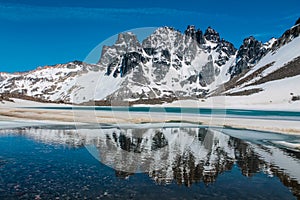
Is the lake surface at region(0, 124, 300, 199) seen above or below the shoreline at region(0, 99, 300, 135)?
below

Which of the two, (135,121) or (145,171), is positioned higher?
(135,121)

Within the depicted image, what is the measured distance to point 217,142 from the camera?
42.2 meters

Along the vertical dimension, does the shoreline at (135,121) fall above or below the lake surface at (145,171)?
above

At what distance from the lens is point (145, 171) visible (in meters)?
24.5

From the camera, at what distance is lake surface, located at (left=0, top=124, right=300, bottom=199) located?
63.8 ft

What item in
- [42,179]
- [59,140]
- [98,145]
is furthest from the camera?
[59,140]

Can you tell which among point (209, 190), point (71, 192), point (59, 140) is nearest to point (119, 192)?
point (71, 192)

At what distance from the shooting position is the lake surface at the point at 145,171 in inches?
766

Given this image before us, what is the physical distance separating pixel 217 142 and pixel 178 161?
1550 cm

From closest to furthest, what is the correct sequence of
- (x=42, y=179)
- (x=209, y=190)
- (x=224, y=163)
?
(x=209, y=190) → (x=42, y=179) → (x=224, y=163)

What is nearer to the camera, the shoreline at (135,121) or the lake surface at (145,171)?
the lake surface at (145,171)

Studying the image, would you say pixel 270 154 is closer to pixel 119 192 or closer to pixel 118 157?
pixel 118 157

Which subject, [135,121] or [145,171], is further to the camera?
[135,121]

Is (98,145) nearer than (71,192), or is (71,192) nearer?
(71,192)
